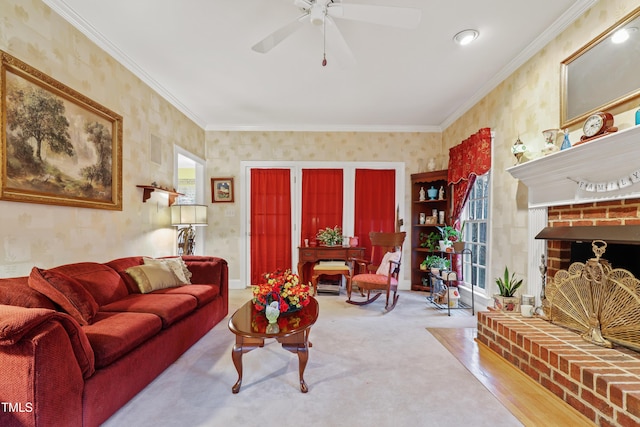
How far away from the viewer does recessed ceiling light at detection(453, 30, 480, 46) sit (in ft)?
8.25

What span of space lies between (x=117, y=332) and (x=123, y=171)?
185 centimetres

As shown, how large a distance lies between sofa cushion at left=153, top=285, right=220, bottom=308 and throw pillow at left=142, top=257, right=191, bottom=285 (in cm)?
15

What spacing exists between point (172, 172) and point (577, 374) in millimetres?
4379

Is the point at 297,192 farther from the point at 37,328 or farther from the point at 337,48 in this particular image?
the point at 37,328

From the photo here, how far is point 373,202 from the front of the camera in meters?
5.03

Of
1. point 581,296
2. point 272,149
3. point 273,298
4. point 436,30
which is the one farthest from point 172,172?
point 581,296

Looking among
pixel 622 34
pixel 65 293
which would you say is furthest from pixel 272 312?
pixel 622 34

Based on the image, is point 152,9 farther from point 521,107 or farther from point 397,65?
point 521,107

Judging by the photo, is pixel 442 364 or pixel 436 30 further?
pixel 436 30

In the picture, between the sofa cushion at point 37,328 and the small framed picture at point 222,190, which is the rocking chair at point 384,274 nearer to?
the small framed picture at point 222,190

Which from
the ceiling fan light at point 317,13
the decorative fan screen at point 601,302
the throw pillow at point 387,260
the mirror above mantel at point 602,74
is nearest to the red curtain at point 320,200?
the throw pillow at point 387,260

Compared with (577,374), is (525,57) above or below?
above

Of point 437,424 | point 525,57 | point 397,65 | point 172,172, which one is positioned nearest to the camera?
point 437,424

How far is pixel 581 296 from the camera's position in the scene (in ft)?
6.68
